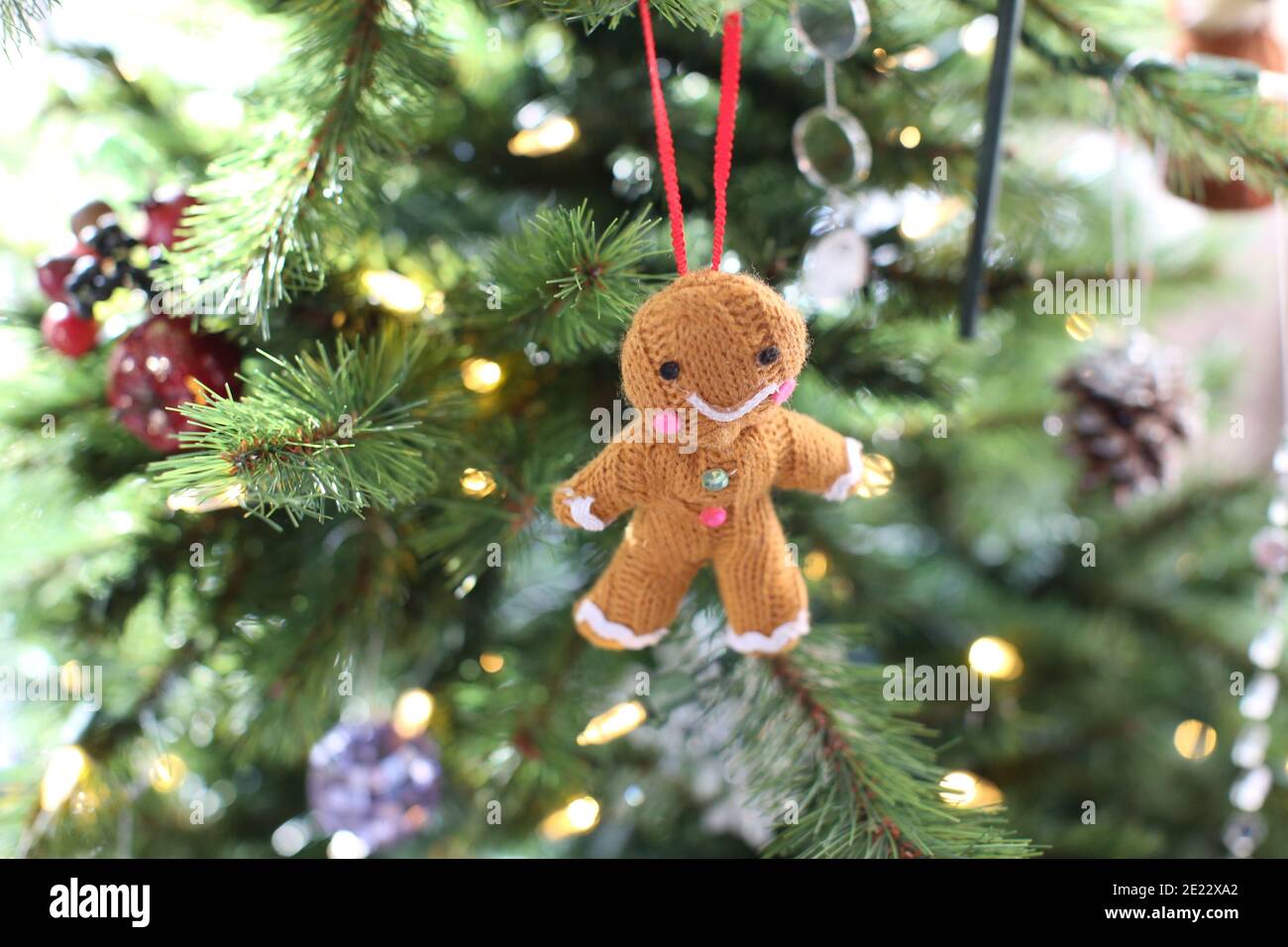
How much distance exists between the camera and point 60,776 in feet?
1.93

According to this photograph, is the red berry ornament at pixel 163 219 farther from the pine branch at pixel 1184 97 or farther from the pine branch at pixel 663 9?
the pine branch at pixel 1184 97

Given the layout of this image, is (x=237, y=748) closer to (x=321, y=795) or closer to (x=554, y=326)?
(x=321, y=795)

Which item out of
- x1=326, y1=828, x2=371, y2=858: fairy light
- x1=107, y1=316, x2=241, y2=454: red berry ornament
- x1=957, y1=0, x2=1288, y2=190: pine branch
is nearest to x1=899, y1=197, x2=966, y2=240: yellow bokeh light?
x1=957, y1=0, x2=1288, y2=190: pine branch

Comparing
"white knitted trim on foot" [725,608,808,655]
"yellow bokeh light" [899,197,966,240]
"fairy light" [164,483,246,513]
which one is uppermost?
"yellow bokeh light" [899,197,966,240]

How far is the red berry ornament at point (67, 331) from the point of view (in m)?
0.55

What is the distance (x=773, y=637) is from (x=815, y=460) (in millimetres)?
100

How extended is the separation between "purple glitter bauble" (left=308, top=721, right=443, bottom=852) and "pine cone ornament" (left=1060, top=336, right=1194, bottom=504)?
1.86ft

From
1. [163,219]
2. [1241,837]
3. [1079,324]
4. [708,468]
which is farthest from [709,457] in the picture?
[1241,837]

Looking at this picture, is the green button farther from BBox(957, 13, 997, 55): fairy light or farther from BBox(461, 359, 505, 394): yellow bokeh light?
BBox(957, 13, 997, 55): fairy light

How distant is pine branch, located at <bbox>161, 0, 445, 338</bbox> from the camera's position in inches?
17.9

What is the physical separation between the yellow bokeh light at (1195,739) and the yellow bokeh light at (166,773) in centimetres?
85

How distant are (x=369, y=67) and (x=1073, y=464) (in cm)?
84

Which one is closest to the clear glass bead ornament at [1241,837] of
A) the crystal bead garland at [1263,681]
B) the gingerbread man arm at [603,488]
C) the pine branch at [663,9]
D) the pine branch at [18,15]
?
the crystal bead garland at [1263,681]

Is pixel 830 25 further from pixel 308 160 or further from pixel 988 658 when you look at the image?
pixel 988 658
